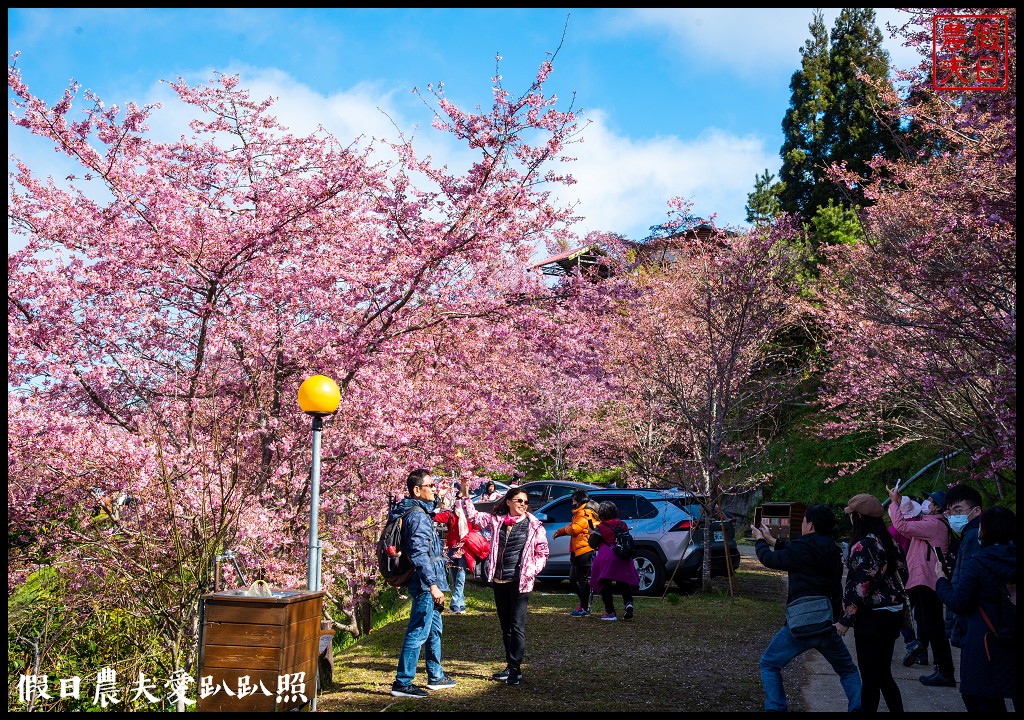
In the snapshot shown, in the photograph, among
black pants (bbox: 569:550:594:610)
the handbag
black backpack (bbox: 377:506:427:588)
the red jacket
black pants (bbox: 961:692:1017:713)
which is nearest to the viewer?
black pants (bbox: 961:692:1017:713)

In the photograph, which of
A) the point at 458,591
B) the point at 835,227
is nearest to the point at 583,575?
the point at 458,591

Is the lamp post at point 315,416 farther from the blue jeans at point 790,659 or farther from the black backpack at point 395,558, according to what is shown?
the blue jeans at point 790,659

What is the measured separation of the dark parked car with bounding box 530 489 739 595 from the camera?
13211mm

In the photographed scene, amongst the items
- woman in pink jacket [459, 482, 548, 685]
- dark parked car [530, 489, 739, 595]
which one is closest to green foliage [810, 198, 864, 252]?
dark parked car [530, 489, 739, 595]

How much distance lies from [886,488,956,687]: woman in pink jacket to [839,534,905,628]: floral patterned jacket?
4.80 ft

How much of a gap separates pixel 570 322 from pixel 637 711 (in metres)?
4.96

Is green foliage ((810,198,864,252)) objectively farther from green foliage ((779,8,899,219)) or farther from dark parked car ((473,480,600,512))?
dark parked car ((473,480,600,512))

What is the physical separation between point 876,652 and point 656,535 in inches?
305

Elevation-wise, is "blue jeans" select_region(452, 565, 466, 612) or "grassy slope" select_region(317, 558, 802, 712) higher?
"blue jeans" select_region(452, 565, 466, 612)

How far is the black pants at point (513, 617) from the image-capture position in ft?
23.1

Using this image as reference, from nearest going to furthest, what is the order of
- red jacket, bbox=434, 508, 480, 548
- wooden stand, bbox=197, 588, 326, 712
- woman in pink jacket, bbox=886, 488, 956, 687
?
wooden stand, bbox=197, 588, 326, 712, woman in pink jacket, bbox=886, 488, 956, 687, red jacket, bbox=434, 508, 480, 548

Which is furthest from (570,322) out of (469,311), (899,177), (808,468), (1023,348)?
(808,468)

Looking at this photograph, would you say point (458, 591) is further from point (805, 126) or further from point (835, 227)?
point (805, 126)

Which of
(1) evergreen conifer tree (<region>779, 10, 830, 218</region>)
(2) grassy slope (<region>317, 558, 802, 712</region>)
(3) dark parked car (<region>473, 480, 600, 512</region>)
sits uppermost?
(1) evergreen conifer tree (<region>779, 10, 830, 218</region>)
